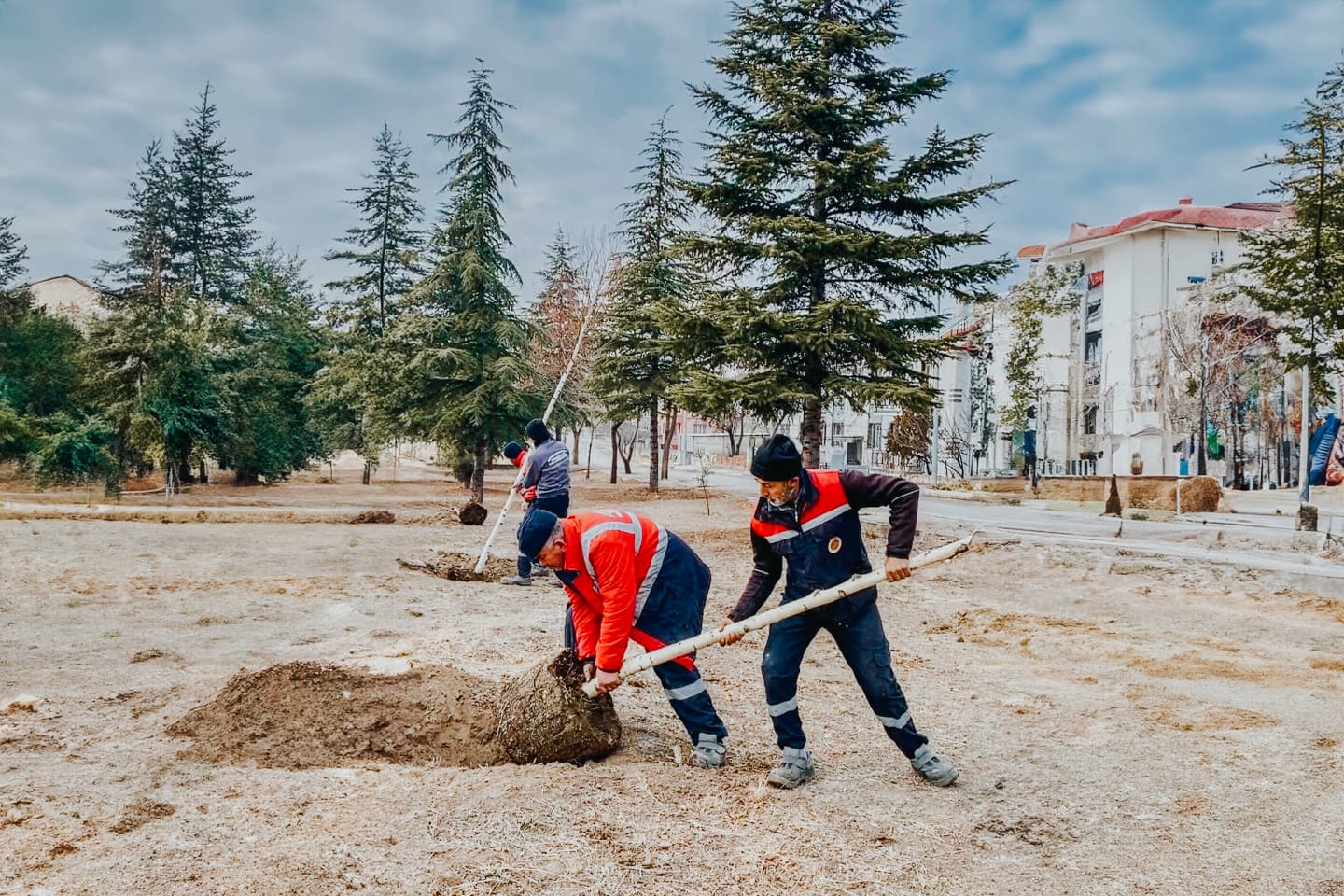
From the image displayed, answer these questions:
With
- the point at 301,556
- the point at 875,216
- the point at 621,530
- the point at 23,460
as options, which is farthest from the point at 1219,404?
the point at 23,460

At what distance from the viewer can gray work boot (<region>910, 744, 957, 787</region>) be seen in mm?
4406

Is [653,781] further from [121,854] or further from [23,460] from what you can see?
[23,460]

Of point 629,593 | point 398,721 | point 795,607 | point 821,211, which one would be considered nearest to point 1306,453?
point 821,211

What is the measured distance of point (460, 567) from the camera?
1152 centimetres

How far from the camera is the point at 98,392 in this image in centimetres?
2112

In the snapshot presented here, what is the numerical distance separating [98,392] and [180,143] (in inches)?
633

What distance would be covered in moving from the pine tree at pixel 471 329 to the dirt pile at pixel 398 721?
17614 mm

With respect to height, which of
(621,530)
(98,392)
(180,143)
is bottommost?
(621,530)

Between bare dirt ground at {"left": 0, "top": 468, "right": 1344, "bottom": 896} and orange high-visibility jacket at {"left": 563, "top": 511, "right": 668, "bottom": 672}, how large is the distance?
2.25 feet

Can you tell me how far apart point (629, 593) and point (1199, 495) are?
761 inches

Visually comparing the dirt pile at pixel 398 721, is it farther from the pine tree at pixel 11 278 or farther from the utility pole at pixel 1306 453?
the pine tree at pixel 11 278

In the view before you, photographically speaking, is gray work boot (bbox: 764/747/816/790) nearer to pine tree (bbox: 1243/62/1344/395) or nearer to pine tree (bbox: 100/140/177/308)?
pine tree (bbox: 1243/62/1344/395)

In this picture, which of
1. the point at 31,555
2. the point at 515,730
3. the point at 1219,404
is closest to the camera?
the point at 515,730

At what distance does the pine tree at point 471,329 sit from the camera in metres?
23.2
